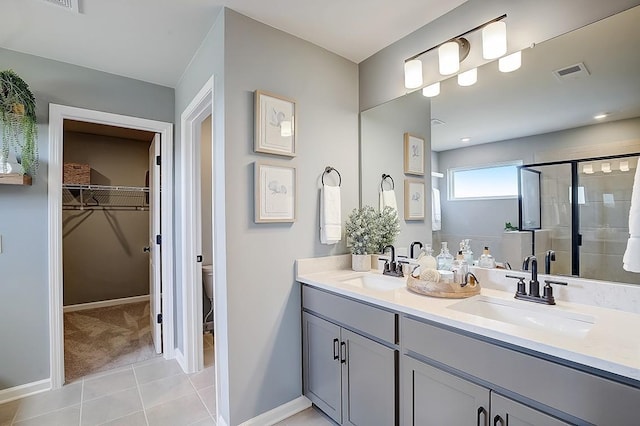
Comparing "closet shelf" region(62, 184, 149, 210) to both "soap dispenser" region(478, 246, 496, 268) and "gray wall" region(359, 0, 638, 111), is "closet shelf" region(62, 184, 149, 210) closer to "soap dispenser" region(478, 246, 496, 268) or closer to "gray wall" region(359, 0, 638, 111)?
"gray wall" region(359, 0, 638, 111)

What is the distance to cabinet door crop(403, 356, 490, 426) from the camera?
115 centimetres

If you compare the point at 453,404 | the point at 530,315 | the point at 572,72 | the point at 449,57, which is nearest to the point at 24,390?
the point at 453,404

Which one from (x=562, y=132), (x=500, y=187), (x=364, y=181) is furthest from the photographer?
(x=364, y=181)

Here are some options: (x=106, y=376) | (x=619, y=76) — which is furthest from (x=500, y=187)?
(x=106, y=376)

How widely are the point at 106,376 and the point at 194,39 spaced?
2.70 meters

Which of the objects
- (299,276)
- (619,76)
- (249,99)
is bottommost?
(299,276)

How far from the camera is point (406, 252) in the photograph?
224 centimetres

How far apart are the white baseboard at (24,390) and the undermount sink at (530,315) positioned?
2.94 meters

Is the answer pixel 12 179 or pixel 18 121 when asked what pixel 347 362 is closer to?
pixel 12 179

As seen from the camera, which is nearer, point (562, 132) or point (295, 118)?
point (562, 132)

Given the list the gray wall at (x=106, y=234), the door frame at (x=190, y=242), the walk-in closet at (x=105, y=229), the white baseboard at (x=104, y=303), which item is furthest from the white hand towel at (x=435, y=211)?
the white baseboard at (x=104, y=303)

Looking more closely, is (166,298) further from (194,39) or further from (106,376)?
(194,39)

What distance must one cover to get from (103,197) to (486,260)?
4.86 m

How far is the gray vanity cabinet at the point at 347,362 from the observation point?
1.50 metres
